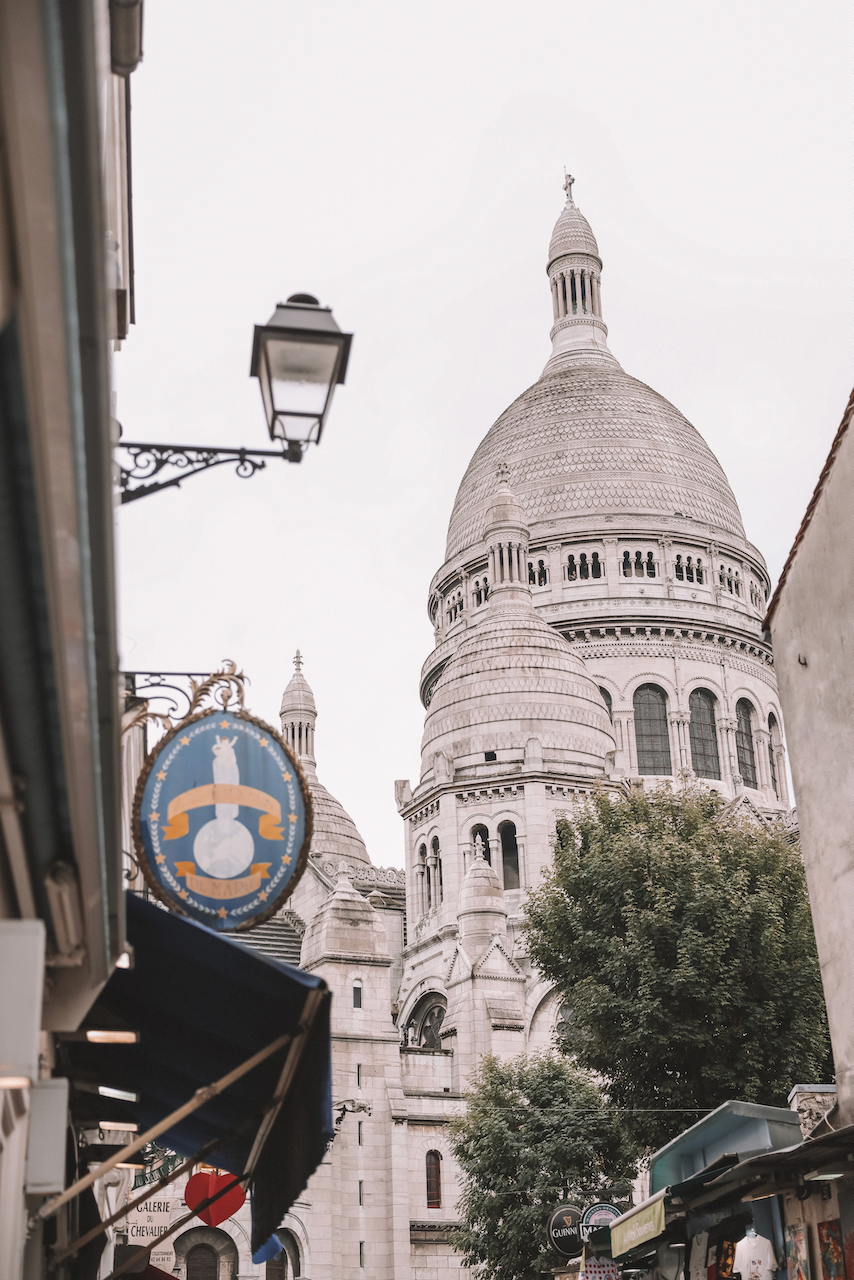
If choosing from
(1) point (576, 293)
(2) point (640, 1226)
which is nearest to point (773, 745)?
(1) point (576, 293)

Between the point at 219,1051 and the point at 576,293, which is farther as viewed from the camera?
the point at 576,293

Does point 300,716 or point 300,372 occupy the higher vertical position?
point 300,716

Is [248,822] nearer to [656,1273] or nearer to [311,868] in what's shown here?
[656,1273]

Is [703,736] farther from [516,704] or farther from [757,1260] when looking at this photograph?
[757,1260]

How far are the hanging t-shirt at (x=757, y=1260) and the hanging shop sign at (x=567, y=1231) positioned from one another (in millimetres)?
8828

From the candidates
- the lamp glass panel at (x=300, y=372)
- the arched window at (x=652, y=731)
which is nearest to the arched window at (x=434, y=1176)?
the arched window at (x=652, y=731)

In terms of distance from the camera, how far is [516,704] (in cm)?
5775

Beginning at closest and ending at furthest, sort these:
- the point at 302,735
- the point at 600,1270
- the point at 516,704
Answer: the point at 600,1270
the point at 516,704
the point at 302,735

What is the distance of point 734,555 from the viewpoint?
78750 millimetres

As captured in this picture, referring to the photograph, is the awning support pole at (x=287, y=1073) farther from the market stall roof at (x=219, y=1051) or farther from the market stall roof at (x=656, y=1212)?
the market stall roof at (x=656, y=1212)

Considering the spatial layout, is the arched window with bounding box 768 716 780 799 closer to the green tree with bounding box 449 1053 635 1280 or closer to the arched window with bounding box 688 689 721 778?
the arched window with bounding box 688 689 721 778

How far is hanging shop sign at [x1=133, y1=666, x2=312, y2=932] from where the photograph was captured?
7.64m

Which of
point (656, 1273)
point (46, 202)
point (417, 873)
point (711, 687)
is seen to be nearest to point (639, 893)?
point (656, 1273)

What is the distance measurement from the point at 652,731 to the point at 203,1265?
41.5m
